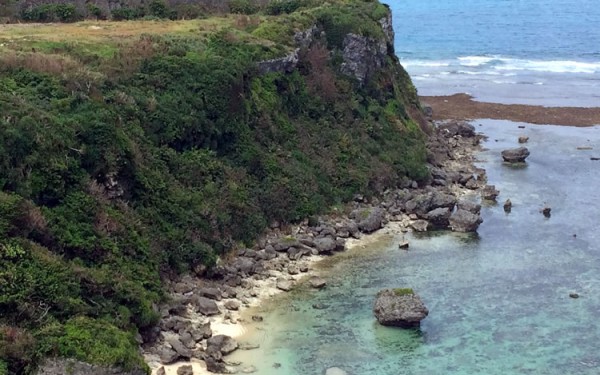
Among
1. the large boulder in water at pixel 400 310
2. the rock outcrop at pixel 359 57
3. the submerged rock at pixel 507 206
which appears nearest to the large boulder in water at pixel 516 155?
the submerged rock at pixel 507 206

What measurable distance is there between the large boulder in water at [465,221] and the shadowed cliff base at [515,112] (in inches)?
1431

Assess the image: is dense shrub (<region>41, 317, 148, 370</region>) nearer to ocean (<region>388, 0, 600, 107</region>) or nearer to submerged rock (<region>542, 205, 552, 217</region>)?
submerged rock (<region>542, 205, 552, 217</region>)

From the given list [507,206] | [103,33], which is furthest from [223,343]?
[103,33]

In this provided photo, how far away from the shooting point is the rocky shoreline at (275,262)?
34.5 m

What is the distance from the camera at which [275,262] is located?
147ft

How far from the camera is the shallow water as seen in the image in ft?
113

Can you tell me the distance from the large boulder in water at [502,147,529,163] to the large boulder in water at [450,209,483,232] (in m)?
18.0

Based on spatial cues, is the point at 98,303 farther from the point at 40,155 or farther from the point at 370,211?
the point at 370,211

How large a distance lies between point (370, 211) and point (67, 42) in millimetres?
23309

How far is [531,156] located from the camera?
70375 mm

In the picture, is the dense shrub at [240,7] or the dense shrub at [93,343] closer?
the dense shrub at [93,343]

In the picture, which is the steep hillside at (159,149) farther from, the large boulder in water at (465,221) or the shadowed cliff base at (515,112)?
the shadowed cliff base at (515,112)

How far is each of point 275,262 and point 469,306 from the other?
11.7 m

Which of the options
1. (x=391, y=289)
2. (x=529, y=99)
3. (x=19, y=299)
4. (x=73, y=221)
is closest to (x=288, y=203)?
(x=391, y=289)
